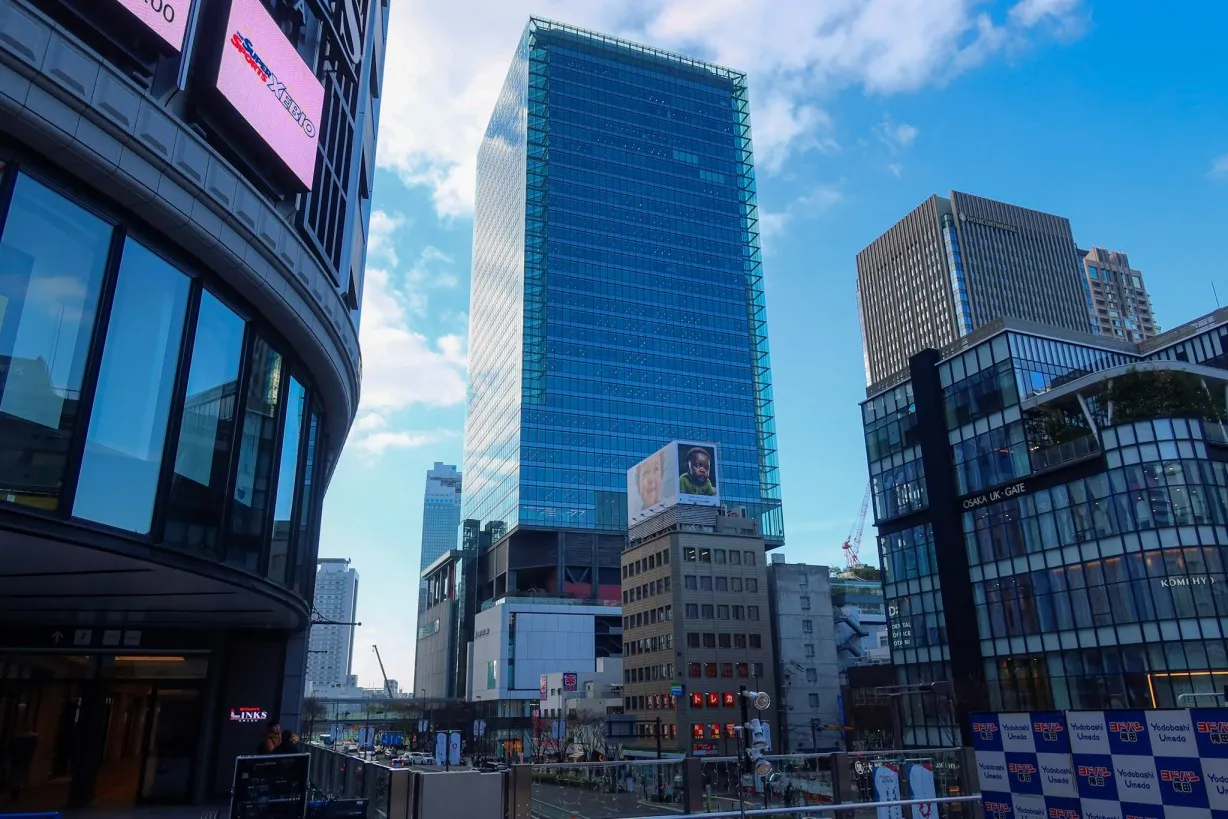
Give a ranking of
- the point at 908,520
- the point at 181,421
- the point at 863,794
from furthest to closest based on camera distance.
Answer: the point at 908,520
the point at 863,794
the point at 181,421

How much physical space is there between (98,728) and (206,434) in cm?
1303

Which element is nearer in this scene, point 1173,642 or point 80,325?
point 80,325

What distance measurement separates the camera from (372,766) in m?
16.5

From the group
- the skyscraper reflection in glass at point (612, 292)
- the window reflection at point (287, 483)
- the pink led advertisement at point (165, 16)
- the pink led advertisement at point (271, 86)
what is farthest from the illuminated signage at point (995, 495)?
the skyscraper reflection in glass at point (612, 292)

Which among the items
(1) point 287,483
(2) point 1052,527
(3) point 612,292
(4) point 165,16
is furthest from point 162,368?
(3) point 612,292

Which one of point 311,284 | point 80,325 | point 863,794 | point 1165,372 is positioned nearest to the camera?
point 80,325

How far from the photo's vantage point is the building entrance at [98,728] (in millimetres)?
22234

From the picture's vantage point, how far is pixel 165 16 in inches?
570

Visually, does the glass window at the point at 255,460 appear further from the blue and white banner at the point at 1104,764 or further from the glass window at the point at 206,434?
the blue and white banner at the point at 1104,764

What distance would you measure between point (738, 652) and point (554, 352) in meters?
62.5

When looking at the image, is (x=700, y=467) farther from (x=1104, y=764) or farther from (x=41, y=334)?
(x=41, y=334)

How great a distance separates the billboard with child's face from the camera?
3937 inches

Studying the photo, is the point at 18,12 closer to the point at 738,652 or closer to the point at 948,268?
the point at 738,652

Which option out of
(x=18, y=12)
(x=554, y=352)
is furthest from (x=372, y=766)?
(x=554, y=352)
